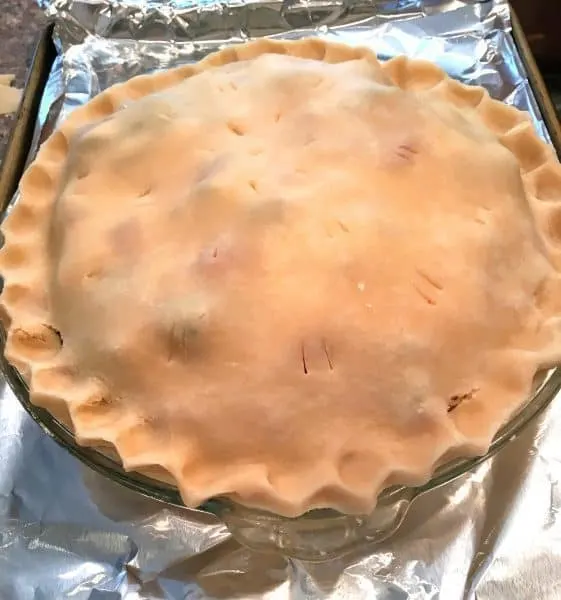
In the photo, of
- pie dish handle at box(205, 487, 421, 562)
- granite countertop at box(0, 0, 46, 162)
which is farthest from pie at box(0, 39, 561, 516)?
granite countertop at box(0, 0, 46, 162)

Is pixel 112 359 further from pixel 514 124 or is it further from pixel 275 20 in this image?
pixel 275 20

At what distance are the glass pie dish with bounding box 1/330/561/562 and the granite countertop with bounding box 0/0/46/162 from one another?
90 centimetres

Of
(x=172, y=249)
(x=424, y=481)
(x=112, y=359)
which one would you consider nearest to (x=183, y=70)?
(x=172, y=249)

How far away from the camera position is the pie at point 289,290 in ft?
2.27

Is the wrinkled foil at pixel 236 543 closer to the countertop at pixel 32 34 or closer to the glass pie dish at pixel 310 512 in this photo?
the glass pie dish at pixel 310 512

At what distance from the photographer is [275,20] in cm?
151

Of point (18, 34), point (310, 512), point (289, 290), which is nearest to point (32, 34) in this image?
point (18, 34)

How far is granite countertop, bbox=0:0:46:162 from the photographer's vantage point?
1.54 meters

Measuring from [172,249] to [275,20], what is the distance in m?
0.90

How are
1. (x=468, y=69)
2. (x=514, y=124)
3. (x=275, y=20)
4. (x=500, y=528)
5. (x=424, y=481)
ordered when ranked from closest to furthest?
1. (x=424, y=481)
2. (x=500, y=528)
3. (x=514, y=124)
4. (x=468, y=69)
5. (x=275, y=20)

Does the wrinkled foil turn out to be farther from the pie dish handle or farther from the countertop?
the countertop

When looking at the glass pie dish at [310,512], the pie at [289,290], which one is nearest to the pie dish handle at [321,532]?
the glass pie dish at [310,512]

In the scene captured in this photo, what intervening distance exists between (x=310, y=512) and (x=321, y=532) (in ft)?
0.44

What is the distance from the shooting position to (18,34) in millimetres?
1613
